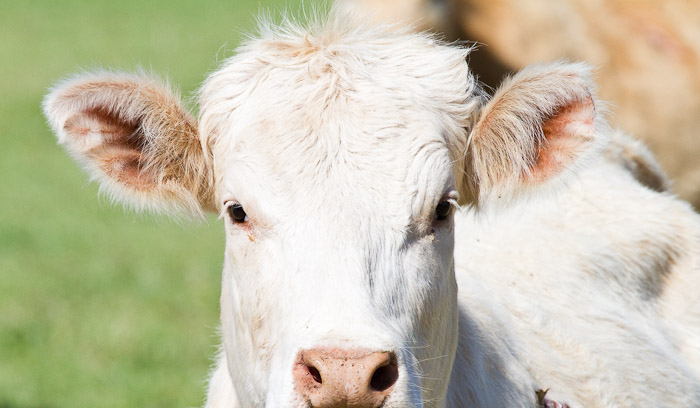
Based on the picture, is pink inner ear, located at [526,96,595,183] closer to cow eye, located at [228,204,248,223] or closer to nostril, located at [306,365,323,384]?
cow eye, located at [228,204,248,223]

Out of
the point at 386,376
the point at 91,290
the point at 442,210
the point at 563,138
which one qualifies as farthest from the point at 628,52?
the point at 386,376

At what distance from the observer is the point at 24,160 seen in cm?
1495

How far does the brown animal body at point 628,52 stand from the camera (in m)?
7.73

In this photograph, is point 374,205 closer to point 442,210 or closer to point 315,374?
point 442,210

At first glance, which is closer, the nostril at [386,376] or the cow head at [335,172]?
the nostril at [386,376]

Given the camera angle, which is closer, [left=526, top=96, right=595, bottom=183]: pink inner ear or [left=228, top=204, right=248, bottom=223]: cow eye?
[left=228, top=204, right=248, bottom=223]: cow eye

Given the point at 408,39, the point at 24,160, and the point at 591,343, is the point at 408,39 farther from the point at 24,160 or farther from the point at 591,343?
the point at 24,160

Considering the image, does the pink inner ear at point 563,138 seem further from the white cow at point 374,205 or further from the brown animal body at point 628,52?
the brown animal body at point 628,52

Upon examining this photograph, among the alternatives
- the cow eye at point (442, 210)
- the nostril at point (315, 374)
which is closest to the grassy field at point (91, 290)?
the cow eye at point (442, 210)

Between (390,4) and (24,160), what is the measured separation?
945 centimetres

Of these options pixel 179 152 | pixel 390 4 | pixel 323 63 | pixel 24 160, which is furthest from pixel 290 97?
pixel 24 160

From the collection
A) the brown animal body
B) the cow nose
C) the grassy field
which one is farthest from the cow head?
the brown animal body

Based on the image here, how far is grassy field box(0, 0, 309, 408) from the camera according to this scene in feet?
22.0

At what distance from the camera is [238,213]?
3.07m
